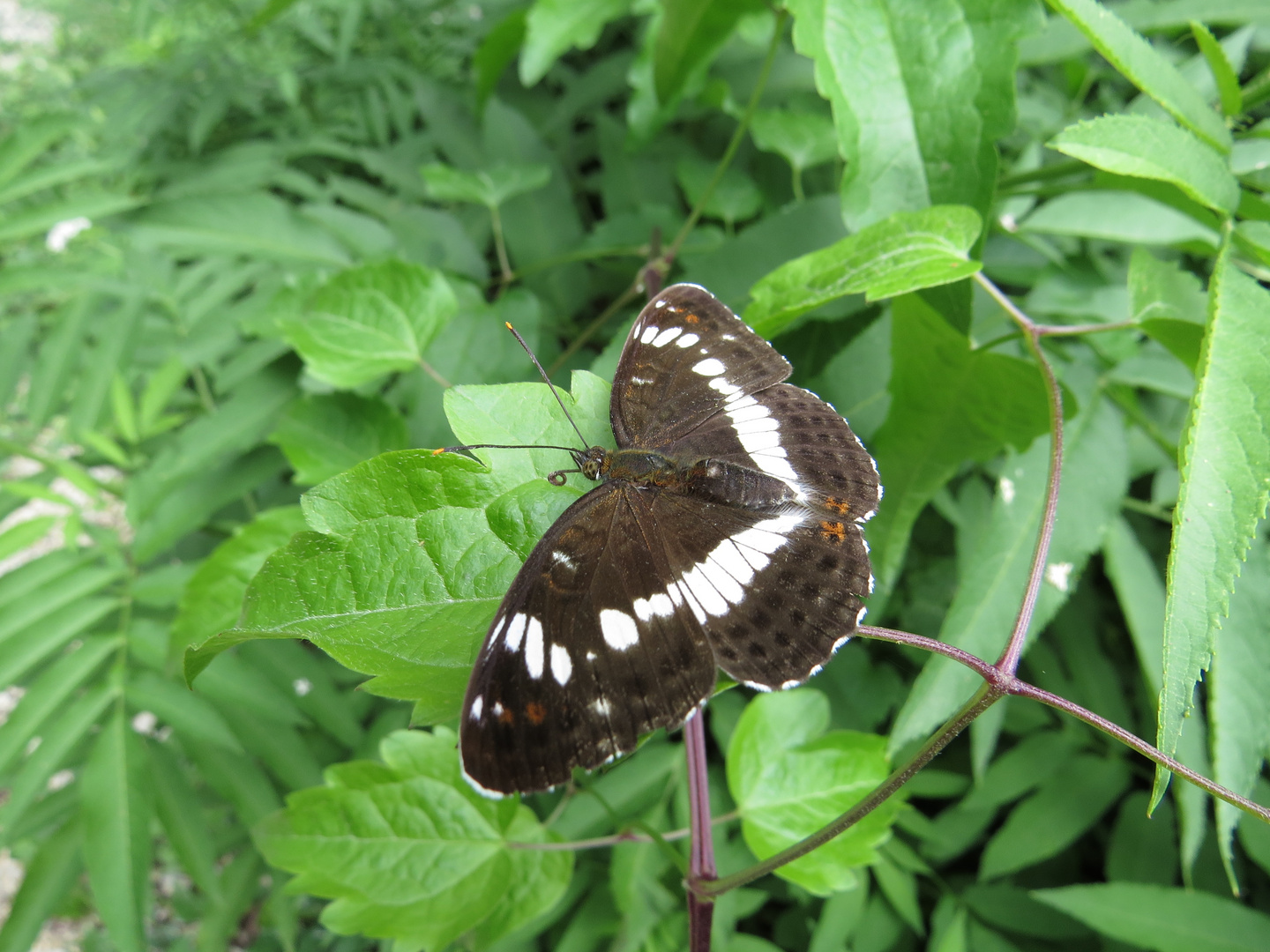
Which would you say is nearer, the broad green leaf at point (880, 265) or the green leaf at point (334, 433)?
the broad green leaf at point (880, 265)

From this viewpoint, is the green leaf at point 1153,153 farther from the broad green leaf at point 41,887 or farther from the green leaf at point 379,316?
the broad green leaf at point 41,887

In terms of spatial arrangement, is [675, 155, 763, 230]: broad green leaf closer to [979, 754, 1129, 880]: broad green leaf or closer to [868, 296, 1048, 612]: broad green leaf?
[868, 296, 1048, 612]: broad green leaf

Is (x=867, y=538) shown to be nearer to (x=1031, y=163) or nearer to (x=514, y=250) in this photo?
→ (x=1031, y=163)

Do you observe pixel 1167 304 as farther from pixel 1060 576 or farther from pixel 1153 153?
pixel 1060 576

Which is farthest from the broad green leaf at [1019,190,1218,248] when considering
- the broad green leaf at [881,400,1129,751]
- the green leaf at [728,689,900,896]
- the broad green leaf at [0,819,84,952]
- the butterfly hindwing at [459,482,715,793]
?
the broad green leaf at [0,819,84,952]

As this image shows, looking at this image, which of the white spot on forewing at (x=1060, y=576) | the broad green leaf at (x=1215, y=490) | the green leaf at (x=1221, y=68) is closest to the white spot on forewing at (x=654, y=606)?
the broad green leaf at (x=1215, y=490)

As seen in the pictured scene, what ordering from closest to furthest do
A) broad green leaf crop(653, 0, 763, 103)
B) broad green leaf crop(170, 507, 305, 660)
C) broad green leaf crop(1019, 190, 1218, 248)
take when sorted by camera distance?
1. broad green leaf crop(170, 507, 305, 660)
2. broad green leaf crop(653, 0, 763, 103)
3. broad green leaf crop(1019, 190, 1218, 248)

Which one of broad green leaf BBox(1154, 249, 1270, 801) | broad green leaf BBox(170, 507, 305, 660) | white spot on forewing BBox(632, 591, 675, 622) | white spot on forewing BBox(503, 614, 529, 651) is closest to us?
broad green leaf BBox(1154, 249, 1270, 801)
